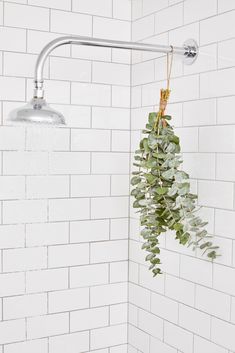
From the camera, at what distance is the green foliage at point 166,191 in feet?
5.02

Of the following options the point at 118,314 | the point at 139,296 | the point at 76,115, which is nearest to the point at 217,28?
the point at 76,115

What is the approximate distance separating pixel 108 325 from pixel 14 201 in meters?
0.63

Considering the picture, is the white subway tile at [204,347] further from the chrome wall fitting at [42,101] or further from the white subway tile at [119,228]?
the chrome wall fitting at [42,101]

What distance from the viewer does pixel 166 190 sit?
1.55m

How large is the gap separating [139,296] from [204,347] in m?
0.40

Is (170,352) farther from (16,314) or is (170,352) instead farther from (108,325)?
(16,314)

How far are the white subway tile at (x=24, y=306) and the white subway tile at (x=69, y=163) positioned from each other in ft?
1.51

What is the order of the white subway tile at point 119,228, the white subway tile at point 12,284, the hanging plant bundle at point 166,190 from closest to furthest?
the hanging plant bundle at point 166,190
the white subway tile at point 12,284
the white subway tile at point 119,228

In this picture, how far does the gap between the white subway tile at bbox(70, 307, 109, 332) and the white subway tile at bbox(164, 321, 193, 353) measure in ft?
0.93

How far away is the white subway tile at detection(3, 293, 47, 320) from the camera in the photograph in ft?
6.05

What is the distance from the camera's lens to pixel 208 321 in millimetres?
1649

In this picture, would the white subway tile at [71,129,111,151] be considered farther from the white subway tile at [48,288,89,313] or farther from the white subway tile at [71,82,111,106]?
the white subway tile at [48,288,89,313]

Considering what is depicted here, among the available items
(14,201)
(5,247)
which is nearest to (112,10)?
(14,201)

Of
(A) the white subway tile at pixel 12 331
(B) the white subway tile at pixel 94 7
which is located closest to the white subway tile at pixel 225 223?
(A) the white subway tile at pixel 12 331
